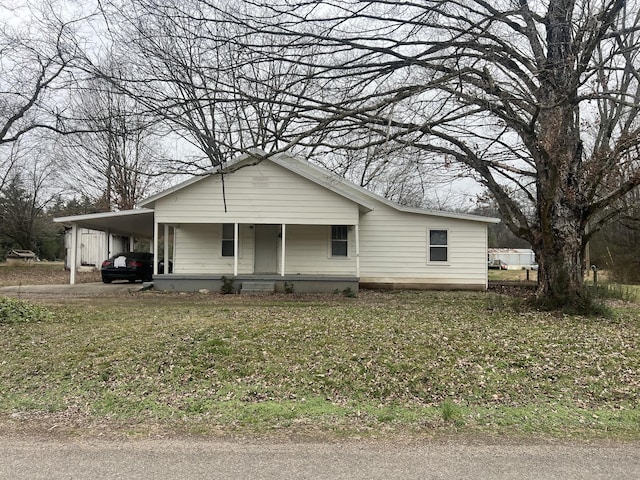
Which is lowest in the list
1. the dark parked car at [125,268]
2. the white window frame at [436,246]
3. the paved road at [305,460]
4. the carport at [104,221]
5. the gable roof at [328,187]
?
the paved road at [305,460]

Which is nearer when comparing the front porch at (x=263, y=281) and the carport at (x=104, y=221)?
the front porch at (x=263, y=281)

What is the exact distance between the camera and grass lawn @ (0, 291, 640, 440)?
4.46 metres

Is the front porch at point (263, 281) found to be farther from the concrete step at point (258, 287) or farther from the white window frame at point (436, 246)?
the white window frame at point (436, 246)

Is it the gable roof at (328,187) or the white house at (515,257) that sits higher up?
the gable roof at (328,187)

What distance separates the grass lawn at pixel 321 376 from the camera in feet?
14.6

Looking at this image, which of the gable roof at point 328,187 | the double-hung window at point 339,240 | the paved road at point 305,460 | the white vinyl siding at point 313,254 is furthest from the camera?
the double-hung window at point 339,240

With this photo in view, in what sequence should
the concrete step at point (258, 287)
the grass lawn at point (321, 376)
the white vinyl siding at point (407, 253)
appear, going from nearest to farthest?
the grass lawn at point (321, 376), the concrete step at point (258, 287), the white vinyl siding at point (407, 253)

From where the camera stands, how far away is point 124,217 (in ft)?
59.2

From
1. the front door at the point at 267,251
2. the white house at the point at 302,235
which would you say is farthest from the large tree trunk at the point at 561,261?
the front door at the point at 267,251

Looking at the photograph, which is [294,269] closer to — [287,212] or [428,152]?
[287,212]

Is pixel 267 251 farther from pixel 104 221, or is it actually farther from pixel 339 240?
pixel 104 221

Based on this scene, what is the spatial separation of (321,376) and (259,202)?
11.1 m

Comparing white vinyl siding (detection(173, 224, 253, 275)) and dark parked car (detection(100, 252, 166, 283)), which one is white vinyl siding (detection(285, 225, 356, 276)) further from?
A: dark parked car (detection(100, 252, 166, 283))

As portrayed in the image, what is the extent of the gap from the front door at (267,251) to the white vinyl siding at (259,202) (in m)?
1.82
